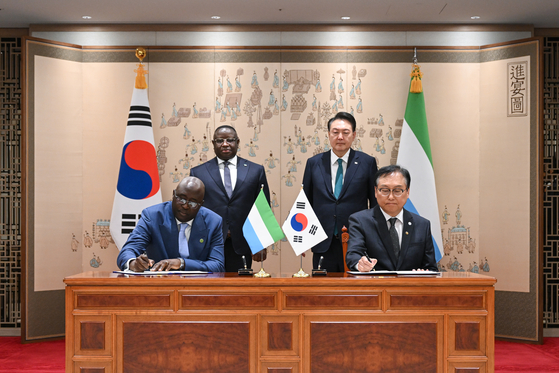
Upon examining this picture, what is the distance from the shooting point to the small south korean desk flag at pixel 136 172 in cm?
495

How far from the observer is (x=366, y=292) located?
2.59m

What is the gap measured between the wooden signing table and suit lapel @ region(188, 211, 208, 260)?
0.57m

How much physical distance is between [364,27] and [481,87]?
140 centimetres

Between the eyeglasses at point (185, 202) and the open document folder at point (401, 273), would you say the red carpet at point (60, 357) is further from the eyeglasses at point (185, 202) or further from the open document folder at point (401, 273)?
the eyeglasses at point (185, 202)

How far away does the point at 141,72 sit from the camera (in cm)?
507

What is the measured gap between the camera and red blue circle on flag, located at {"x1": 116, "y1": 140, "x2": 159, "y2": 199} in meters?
4.98

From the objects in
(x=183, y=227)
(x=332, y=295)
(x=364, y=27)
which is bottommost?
(x=332, y=295)

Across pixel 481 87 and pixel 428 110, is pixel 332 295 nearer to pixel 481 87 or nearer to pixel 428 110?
pixel 428 110

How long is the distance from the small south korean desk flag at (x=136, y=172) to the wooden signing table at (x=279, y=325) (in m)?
2.42

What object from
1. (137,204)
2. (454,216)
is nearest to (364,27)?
(454,216)

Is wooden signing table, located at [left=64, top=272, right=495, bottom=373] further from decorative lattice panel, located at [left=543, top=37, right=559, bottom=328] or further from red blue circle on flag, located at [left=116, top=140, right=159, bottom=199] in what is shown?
decorative lattice panel, located at [left=543, top=37, right=559, bottom=328]

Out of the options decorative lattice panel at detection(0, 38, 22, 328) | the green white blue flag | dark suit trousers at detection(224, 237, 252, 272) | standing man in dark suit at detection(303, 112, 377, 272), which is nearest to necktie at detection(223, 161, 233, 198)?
dark suit trousers at detection(224, 237, 252, 272)

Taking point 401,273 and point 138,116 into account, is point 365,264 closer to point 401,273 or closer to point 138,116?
point 401,273

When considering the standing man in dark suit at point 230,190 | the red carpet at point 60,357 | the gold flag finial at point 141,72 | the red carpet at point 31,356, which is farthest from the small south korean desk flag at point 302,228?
the gold flag finial at point 141,72
